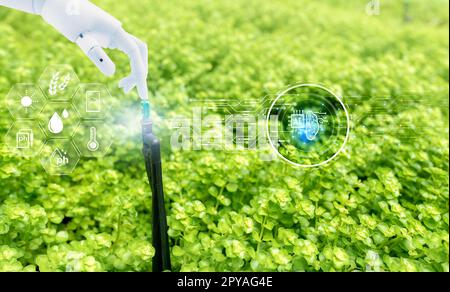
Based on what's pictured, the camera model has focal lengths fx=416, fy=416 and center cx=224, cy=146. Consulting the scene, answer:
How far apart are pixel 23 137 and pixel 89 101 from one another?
252mm

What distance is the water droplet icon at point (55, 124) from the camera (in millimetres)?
1463

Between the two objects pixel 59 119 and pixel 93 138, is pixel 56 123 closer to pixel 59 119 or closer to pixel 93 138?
pixel 59 119

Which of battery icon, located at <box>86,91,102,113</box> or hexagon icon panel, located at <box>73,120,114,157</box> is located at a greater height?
battery icon, located at <box>86,91,102,113</box>

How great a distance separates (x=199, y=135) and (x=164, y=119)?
27 centimetres

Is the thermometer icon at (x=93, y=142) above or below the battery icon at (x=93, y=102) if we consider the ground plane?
below

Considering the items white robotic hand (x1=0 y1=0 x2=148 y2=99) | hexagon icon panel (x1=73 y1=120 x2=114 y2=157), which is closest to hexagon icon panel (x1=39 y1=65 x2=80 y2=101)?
hexagon icon panel (x1=73 y1=120 x2=114 y2=157)

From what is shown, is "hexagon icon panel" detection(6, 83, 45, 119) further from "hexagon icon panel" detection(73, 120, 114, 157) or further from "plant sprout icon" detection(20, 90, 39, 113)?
"hexagon icon panel" detection(73, 120, 114, 157)

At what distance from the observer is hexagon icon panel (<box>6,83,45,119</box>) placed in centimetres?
144

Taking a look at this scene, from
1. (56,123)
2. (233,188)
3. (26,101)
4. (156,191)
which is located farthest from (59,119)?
(233,188)

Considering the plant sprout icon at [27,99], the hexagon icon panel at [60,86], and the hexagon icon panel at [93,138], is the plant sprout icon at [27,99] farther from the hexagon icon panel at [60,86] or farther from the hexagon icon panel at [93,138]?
the hexagon icon panel at [93,138]

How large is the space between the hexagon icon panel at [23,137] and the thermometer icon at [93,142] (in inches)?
6.6

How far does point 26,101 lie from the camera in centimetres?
146

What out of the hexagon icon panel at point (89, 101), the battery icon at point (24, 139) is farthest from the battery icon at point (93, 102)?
the battery icon at point (24, 139)

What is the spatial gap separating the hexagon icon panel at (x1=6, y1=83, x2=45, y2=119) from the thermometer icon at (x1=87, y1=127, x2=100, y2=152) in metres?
0.19
